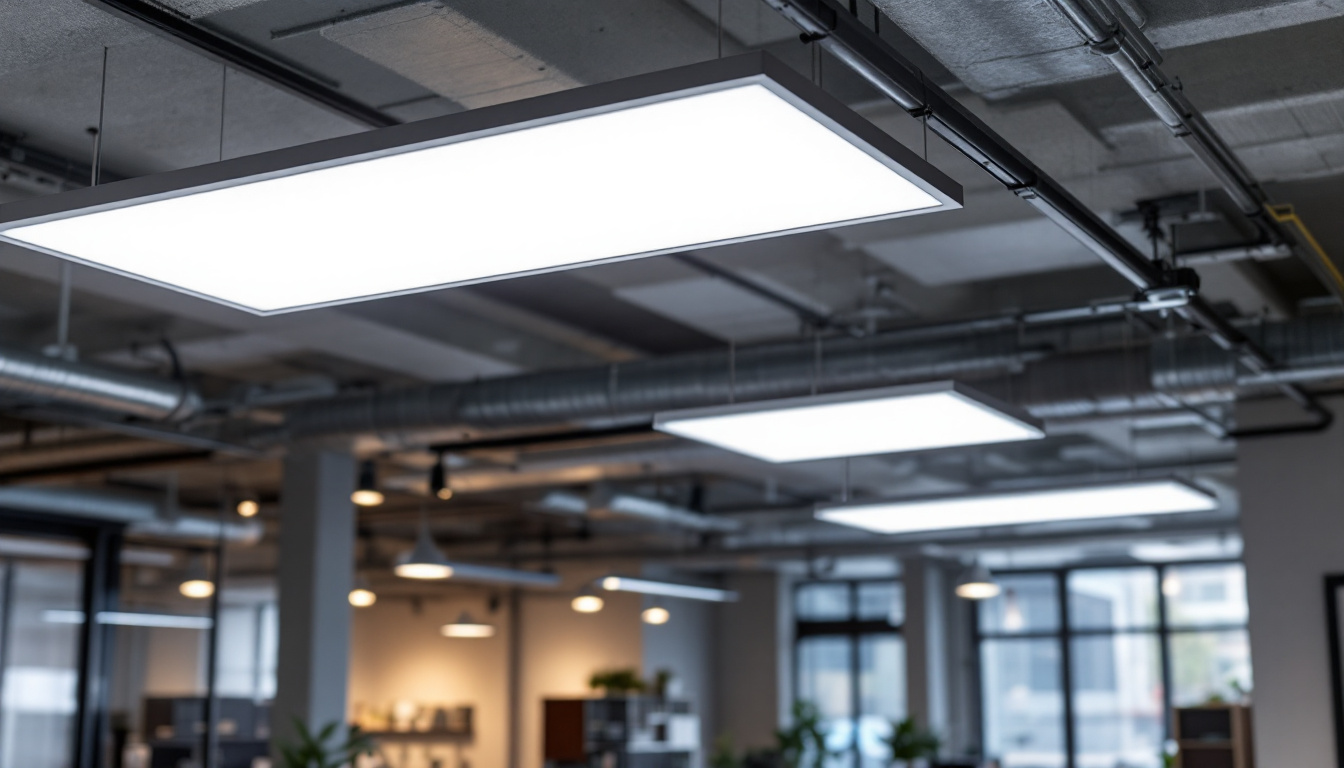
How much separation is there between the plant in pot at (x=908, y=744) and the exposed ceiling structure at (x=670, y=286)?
3336 millimetres

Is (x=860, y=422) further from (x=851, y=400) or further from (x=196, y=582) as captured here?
(x=196, y=582)

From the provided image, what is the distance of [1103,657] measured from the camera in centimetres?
1742

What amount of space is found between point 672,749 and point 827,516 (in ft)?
31.8

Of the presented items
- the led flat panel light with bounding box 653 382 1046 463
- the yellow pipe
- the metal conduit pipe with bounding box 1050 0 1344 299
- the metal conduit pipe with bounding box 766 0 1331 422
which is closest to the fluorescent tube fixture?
the led flat panel light with bounding box 653 382 1046 463

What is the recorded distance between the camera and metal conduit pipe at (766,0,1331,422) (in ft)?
11.6

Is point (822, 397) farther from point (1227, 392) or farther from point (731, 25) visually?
point (1227, 392)

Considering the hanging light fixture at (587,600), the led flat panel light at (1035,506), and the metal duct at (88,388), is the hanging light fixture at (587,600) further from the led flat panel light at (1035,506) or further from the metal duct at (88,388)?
the metal duct at (88,388)

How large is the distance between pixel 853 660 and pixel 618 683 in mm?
3464

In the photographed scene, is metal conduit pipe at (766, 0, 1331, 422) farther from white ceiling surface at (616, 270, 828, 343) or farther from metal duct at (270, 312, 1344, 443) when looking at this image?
white ceiling surface at (616, 270, 828, 343)

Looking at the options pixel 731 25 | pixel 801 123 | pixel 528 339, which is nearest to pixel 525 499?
pixel 528 339

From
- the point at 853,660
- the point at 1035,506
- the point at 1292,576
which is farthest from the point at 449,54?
the point at 853,660

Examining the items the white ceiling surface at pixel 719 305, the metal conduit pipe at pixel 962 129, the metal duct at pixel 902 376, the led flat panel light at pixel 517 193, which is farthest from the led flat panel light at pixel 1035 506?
the led flat panel light at pixel 517 193

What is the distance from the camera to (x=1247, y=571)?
8625 millimetres

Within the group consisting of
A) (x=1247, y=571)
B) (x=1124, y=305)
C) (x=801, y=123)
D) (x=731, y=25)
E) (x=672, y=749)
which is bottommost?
(x=672, y=749)
